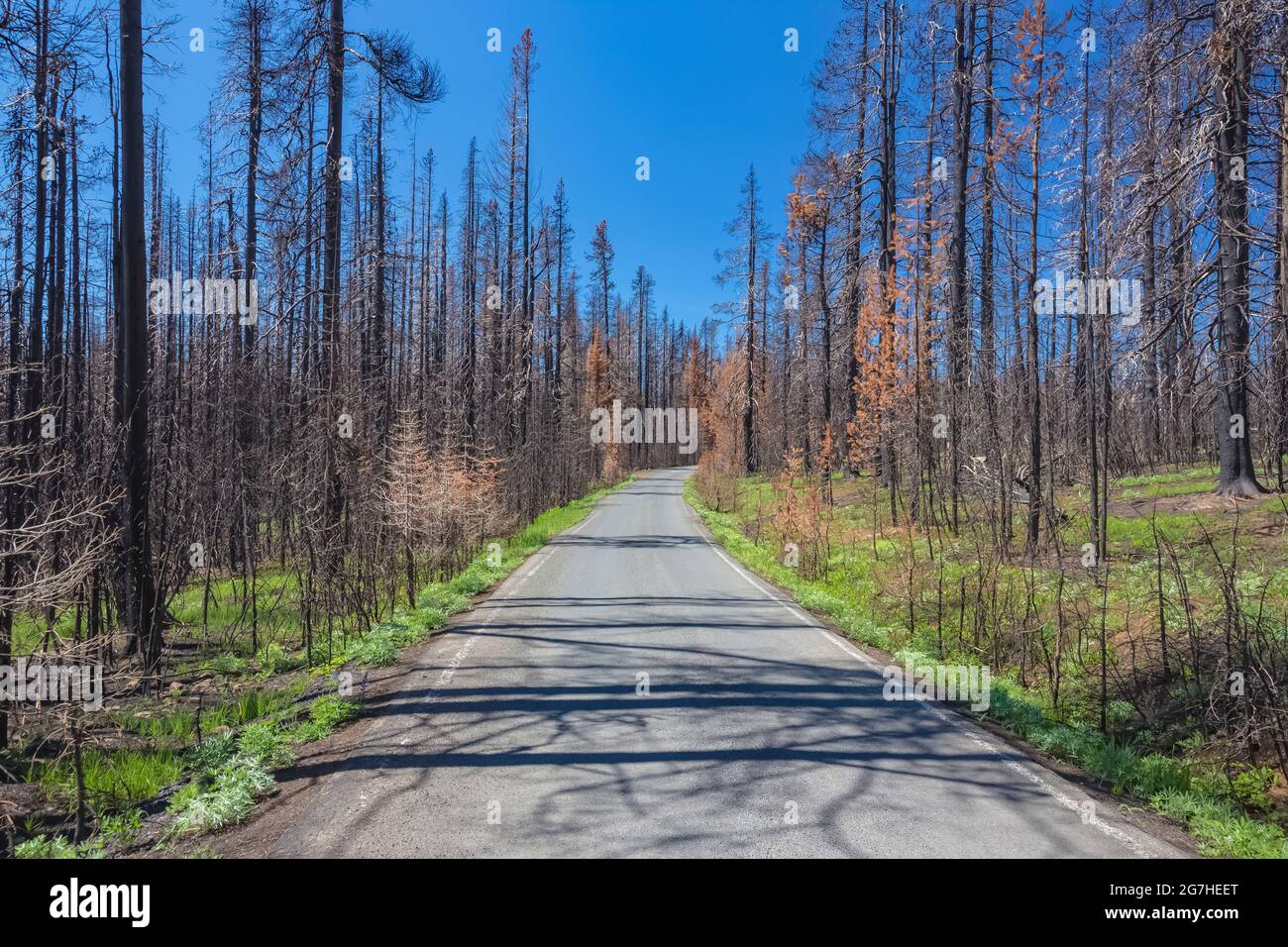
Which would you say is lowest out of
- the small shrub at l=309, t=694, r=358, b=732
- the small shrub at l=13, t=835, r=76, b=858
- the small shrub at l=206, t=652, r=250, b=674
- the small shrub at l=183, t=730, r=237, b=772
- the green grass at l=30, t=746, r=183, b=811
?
the small shrub at l=206, t=652, r=250, b=674

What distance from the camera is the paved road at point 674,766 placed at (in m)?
3.73

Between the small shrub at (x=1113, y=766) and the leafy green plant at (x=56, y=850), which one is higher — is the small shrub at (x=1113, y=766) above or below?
below

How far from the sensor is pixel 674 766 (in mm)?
4703

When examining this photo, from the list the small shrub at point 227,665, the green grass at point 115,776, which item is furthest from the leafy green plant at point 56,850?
the small shrub at point 227,665

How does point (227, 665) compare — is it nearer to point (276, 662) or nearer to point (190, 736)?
point (276, 662)

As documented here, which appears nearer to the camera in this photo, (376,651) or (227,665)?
(376,651)

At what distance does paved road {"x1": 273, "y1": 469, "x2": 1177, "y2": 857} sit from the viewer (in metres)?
3.73

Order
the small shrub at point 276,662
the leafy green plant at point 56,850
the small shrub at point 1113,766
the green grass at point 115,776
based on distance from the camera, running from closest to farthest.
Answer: the leafy green plant at point 56,850, the small shrub at point 1113,766, the green grass at point 115,776, the small shrub at point 276,662

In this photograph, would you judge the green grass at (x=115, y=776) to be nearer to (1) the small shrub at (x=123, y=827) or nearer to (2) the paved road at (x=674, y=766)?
(1) the small shrub at (x=123, y=827)

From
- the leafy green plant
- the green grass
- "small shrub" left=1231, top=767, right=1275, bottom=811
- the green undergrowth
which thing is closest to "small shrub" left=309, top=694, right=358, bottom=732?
the green grass

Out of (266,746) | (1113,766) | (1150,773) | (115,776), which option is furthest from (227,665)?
(1150,773)

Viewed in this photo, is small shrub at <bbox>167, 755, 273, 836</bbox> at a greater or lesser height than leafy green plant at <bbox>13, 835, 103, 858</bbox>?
greater

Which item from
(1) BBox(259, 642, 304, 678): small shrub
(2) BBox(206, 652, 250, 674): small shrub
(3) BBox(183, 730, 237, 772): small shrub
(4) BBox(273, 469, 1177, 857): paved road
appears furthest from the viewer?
(2) BBox(206, 652, 250, 674): small shrub

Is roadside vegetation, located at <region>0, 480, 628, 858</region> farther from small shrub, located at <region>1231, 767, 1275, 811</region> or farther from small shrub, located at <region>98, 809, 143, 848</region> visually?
small shrub, located at <region>1231, 767, 1275, 811</region>
